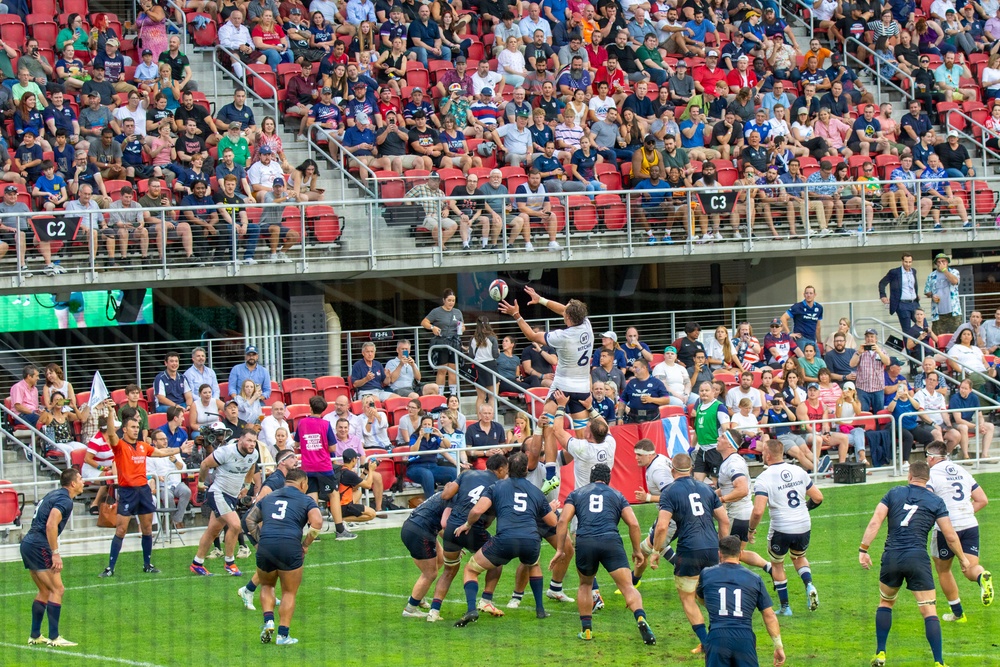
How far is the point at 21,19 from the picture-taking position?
23016mm

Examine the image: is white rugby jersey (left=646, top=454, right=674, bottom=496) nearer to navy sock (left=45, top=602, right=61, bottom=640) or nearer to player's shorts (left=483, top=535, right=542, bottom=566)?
player's shorts (left=483, top=535, right=542, bottom=566)

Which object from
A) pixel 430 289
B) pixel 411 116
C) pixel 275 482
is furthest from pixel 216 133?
pixel 275 482

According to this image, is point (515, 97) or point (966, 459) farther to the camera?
point (515, 97)

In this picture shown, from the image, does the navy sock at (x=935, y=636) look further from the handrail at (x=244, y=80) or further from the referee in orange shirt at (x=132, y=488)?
the handrail at (x=244, y=80)

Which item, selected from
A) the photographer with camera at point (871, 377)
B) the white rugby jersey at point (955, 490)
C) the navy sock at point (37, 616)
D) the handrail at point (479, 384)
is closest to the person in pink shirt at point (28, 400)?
the handrail at point (479, 384)

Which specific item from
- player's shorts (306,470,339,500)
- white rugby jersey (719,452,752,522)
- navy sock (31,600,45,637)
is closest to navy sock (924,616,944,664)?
white rugby jersey (719,452,752,522)

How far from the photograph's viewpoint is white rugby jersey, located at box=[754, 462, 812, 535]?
41.7 feet

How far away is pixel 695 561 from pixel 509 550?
5.52 ft

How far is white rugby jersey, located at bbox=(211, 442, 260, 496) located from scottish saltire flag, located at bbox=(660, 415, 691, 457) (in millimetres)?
6188

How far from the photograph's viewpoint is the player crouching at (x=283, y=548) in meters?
12.2

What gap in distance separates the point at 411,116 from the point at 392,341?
3796 millimetres

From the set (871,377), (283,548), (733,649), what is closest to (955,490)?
(733,649)

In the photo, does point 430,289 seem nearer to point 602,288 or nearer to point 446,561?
point 602,288

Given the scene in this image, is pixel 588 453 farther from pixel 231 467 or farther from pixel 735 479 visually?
pixel 231 467
